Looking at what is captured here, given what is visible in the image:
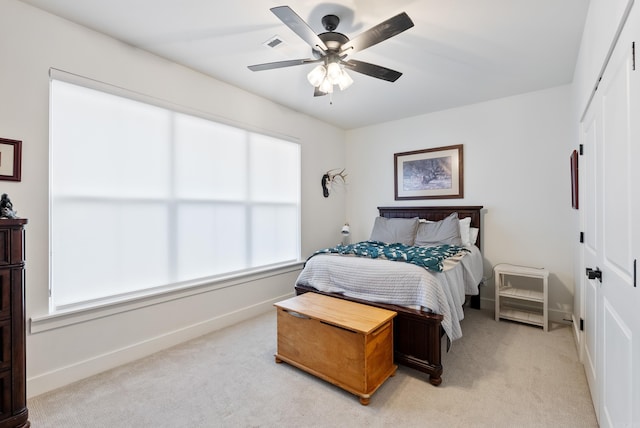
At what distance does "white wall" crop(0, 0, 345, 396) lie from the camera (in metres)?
1.95

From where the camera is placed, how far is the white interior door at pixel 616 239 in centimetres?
109

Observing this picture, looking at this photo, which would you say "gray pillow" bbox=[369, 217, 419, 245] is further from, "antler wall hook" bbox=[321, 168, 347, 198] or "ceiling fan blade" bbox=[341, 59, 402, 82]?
"ceiling fan blade" bbox=[341, 59, 402, 82]

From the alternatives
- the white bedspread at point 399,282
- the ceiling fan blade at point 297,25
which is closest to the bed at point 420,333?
the white bedspread at point 399,282

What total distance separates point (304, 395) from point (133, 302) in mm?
1590

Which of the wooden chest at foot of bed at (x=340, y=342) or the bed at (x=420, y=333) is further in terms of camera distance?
the bed at (x=420, y=333)

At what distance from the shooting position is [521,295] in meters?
3.12

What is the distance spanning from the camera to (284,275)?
3865 mm

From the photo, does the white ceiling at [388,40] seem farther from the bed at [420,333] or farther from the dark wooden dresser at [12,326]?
the bed at [420,333]

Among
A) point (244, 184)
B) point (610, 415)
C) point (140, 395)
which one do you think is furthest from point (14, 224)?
point (610, 415)

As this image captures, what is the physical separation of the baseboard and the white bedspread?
94cm

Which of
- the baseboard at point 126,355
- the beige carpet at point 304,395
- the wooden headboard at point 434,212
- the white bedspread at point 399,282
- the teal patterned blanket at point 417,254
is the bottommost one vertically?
the beige carpet at point 304,395

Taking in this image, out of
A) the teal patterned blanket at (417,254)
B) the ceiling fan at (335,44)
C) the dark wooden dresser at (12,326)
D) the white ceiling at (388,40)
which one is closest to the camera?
the dark wooden dresser at (12,326)

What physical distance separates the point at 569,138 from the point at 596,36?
1.82 meters

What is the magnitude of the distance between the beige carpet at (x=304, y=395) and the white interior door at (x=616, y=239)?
37 cm
